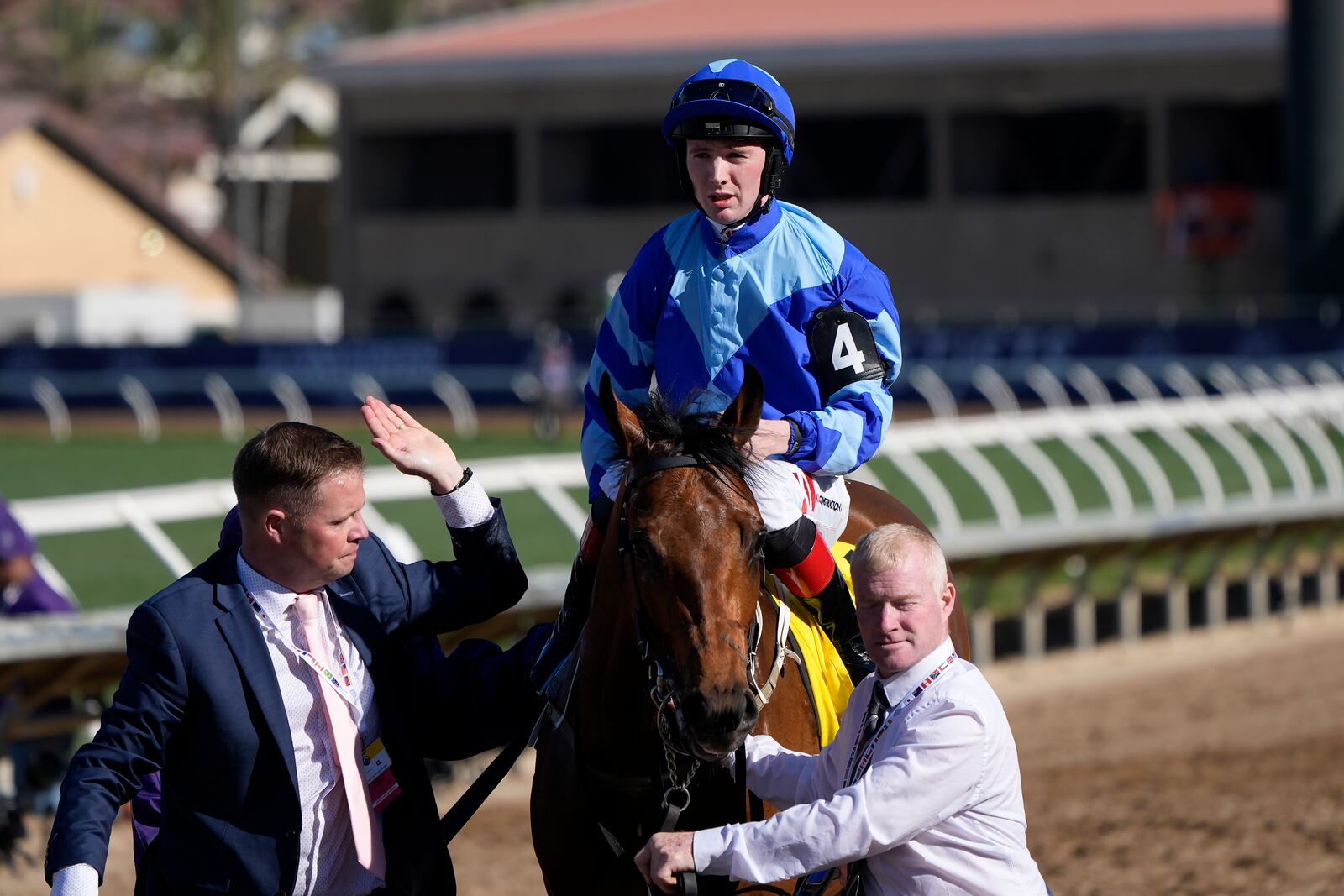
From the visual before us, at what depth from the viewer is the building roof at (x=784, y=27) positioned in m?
28.8

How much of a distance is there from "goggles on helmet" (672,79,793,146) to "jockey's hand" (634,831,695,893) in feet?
4.11

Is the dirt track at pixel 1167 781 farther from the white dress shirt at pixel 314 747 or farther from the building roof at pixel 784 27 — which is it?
the building roof at pixel 784 27

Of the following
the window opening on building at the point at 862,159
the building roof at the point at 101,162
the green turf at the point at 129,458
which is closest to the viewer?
the green turf at the point at 129,458

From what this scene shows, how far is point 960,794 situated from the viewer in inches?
108

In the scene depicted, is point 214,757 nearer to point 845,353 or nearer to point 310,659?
point 310,659

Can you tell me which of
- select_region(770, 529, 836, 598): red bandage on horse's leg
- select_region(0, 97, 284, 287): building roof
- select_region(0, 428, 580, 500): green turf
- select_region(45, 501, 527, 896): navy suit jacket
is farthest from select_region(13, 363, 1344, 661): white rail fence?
select_region(0, 97, 284, 287): building roof

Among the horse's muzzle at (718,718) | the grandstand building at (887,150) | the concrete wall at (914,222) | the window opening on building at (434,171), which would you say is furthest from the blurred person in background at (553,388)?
the horse's muzzle at (718,718)

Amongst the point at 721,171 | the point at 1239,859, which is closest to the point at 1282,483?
the point at 1239,859

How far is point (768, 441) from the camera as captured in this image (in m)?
3.01

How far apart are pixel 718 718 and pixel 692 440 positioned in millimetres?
488

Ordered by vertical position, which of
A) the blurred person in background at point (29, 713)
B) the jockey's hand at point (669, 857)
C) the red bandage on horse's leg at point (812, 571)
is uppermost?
the red bandage on horse's leg at point (812, 571)

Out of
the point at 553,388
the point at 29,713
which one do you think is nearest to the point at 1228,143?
the point at 553,388

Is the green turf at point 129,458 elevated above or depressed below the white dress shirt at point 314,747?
below

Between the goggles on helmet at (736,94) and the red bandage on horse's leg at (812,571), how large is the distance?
712 millimetres
